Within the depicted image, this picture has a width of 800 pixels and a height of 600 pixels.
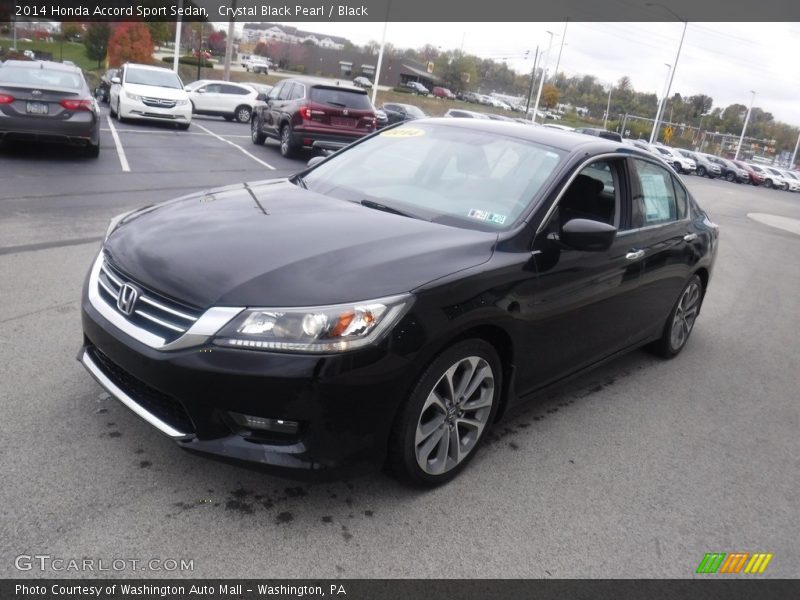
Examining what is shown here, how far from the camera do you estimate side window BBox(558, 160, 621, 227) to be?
3.94 metres

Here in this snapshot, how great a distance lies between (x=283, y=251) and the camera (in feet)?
10.2

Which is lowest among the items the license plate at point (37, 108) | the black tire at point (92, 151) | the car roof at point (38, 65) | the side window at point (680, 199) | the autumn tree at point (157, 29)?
the black tire at point (92, 151)

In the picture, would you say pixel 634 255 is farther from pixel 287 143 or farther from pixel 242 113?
pixel 242 113

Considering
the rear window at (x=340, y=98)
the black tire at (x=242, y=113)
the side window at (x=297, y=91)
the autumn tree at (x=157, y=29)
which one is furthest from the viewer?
the autumn tree at (x=157, y=29)

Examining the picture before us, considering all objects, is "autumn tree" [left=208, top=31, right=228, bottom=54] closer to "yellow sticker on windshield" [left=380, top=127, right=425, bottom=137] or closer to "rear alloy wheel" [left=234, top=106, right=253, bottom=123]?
"rear alloy wheel" [left=234, top=106, right=253, bottom=123]

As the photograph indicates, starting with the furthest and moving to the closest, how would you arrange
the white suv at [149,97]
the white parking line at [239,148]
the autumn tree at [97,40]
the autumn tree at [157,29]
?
the autumn tree at [97,40] → the autumn tree at [157,29] → the white suv at [149,97] → the white parking line at [239,148]

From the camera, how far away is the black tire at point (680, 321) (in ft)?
18.3

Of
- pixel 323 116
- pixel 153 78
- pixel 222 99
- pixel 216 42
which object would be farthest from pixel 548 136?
pixel 216 42

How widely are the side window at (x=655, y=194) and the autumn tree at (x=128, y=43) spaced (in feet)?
174

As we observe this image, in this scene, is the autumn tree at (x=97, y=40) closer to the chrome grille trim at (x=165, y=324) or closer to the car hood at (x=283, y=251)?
the car hood at (x=283, y=251)

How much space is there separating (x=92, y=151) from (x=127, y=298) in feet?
34.7

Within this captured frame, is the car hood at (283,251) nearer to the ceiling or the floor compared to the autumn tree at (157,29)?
nearer to the floor

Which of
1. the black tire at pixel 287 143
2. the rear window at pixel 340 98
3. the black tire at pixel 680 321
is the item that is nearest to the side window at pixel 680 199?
the black tire at pixel 680 321

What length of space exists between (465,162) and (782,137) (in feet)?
425
